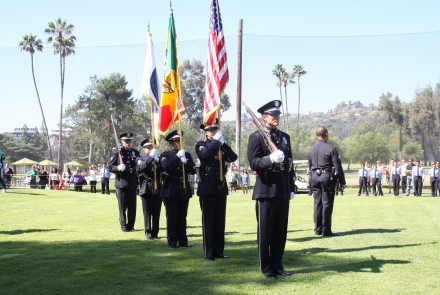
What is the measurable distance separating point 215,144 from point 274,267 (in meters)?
2.02

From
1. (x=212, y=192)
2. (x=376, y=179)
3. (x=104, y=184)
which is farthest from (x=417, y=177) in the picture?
(x=212, y=192)

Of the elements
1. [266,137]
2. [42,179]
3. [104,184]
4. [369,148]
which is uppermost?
[369,148]

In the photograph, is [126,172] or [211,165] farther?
[126,172]

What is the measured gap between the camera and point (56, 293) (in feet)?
17.7

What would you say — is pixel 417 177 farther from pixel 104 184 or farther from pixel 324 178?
pixel 104 184

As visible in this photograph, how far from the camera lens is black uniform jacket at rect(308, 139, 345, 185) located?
9.64 m

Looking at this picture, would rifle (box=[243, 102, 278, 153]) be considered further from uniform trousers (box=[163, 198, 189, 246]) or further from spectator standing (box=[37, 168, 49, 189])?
spectator standing (box=[37, 168, 49, 189])

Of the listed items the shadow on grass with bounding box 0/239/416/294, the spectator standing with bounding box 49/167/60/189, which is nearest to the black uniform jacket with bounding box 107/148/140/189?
the shadow on grass with bounding box 0/239/416/294

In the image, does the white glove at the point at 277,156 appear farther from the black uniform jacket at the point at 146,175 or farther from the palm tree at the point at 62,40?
the palm tree at the point at 62,40

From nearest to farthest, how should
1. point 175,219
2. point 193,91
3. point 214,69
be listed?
point 175,219, point 214,69, point 193,91

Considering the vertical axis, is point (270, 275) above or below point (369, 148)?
below

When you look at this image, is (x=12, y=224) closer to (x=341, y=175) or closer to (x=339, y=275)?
(x=341, y=175)

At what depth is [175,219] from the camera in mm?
8289

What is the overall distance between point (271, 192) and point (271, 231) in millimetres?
548
